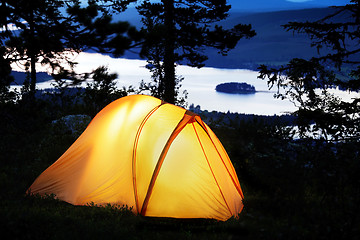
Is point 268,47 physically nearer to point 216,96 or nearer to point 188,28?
point 216,96

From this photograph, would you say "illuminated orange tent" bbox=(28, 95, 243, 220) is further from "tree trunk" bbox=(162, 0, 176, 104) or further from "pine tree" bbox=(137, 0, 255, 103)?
"pine tree" bbox=(137, 0, 255, 103)

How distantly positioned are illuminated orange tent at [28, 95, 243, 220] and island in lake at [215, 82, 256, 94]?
80158 millimetres

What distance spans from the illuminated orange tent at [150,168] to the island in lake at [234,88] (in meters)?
80.2

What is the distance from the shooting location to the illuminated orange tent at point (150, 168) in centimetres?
589

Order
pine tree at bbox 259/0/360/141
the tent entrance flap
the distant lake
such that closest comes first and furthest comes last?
the tent entrance flap → pine tree at bbox 259/0/360/141 → the distant lake

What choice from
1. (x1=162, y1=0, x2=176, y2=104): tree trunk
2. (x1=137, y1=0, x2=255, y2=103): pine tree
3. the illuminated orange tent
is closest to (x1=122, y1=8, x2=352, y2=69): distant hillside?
(x1=137, y1=0, x2=255, y2=103): pine tree

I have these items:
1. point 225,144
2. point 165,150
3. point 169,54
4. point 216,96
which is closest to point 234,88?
point 216,96

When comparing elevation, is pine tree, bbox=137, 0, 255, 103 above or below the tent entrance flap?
above

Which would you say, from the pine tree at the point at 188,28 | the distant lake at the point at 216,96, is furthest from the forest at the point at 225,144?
the pine tree at the point at 188,28

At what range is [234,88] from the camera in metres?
85.8

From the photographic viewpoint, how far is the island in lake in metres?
85.8

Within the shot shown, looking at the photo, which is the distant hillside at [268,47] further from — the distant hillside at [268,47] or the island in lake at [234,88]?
the island in lake at [234,88]

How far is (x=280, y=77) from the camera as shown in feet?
27.0

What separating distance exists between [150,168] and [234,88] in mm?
81833
